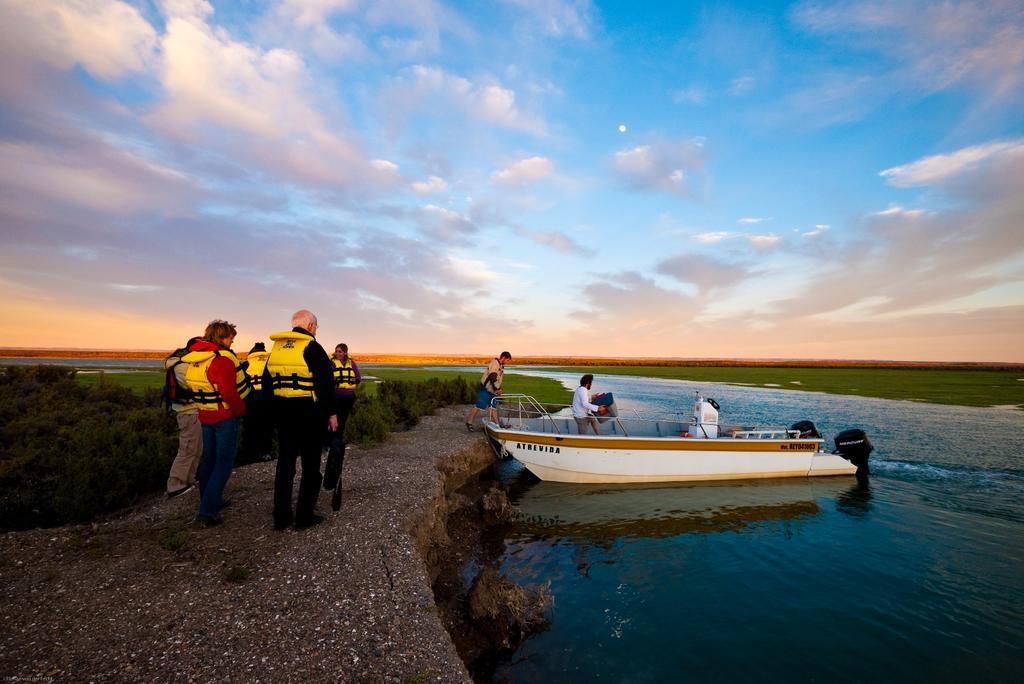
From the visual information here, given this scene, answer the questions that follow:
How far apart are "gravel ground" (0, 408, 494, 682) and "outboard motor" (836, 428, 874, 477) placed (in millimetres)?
14317

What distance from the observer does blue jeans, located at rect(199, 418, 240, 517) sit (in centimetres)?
710

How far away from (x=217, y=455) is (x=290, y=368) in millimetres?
2262

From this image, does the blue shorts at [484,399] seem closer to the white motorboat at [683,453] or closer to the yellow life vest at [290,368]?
the white motorboat at [683,453]

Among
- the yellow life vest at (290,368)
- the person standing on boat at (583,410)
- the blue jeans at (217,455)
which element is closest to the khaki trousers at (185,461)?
the blue jeans at (217,455)

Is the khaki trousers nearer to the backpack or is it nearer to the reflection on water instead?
the backpack

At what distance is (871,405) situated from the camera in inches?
1335

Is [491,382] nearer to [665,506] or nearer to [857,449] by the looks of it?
[665,506]

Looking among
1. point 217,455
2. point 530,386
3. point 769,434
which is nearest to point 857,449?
point 769,434

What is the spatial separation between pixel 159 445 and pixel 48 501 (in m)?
2.27

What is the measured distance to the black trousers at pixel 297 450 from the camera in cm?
640

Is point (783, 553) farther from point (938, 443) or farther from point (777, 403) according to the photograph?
point (777, 403)

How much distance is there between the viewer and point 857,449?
15.0 m

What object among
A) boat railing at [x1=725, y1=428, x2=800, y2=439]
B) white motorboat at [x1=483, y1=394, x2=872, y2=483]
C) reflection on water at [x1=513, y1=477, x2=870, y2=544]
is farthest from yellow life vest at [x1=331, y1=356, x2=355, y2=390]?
boat railing at [x1=725, y1=428, x2=800, y2=439]

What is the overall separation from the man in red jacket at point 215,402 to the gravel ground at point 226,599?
58 cm
